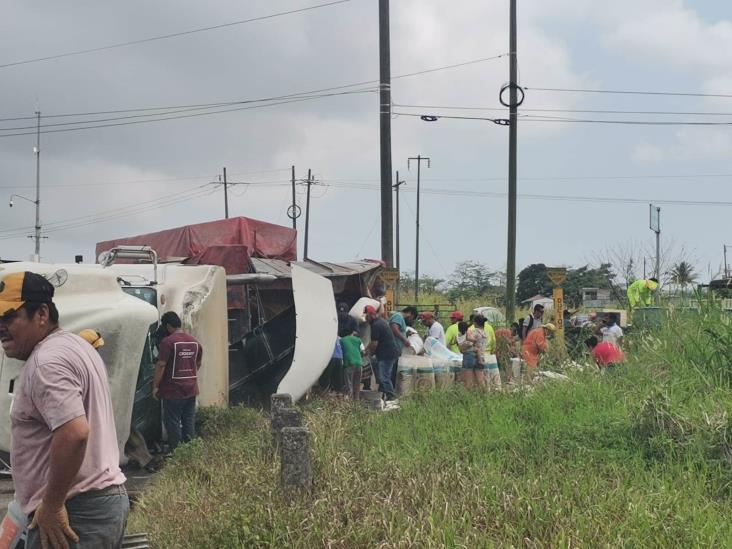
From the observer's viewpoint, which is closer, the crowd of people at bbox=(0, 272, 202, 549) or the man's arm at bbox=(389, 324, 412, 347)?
the crowd of people at bbox=(0, 272, 202, 549)

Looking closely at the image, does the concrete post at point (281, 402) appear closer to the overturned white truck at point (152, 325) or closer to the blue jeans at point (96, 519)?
the overturned white truck at point (152, 325)

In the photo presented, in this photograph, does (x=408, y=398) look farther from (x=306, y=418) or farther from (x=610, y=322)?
(x=610, y=322)

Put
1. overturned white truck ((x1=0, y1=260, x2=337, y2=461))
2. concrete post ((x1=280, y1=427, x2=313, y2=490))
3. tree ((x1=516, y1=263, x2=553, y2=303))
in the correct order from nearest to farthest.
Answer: concrete post ((x1=280, y1=427, x2=313, y2=490)) → overturned white truck ((x1=0, y1=260, x2=337, y2=461)) → tree ((x1=516, y1=263, x2=553, y2=303))

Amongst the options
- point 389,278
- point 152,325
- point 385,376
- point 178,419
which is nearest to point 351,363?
point 385,376

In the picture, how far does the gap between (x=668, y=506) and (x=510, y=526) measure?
99 cm

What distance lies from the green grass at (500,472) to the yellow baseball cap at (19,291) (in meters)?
2.03

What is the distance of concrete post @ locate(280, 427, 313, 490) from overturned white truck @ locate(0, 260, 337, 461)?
2789 mm

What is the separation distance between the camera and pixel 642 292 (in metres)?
9.72

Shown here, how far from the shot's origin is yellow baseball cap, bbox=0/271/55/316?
3.17 m

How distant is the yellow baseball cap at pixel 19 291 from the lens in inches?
125

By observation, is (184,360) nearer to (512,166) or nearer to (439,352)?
(439,352)

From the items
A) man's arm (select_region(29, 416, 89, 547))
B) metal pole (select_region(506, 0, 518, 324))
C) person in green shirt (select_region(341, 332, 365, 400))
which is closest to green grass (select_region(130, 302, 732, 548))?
man's arm (select_region(29, 416, 89, 547))

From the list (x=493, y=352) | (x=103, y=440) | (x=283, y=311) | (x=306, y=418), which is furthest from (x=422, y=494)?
(x=493, y=352)

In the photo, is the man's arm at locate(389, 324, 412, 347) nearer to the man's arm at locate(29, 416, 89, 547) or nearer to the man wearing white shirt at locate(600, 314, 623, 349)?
the man wearing white shirt at locate(600, 314, 623, 349)
